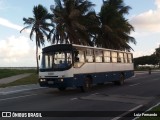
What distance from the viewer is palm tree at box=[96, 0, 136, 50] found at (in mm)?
51000

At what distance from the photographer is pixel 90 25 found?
50.5 metres

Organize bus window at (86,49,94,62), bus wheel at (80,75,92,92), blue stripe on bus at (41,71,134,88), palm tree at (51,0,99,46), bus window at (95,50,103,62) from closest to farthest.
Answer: blue stripe on bus at (41,71,134,88), bus wheel at (80,75,92,92), bus window at (86,49,94,62), bus window at (95,50,103,62), palm tree at (51,0,99,46)

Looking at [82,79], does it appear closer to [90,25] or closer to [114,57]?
[114,57]

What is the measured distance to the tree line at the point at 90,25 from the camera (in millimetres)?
47250

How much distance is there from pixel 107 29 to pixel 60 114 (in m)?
36.4

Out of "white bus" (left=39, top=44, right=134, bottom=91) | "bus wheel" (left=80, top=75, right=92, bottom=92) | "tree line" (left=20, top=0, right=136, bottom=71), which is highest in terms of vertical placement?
"tree line" (left=20, top=0, right=136, bottom=71)

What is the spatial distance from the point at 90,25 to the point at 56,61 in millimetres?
27609

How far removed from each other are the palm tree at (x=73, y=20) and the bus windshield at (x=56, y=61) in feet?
74.1

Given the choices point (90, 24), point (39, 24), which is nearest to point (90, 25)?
point (90, 24)

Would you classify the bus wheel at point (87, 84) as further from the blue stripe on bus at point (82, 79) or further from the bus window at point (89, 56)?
the bus window at point (89, 56)

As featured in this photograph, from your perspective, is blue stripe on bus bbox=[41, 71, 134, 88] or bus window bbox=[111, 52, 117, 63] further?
bus window bbox=[111, 52, 117, 63]

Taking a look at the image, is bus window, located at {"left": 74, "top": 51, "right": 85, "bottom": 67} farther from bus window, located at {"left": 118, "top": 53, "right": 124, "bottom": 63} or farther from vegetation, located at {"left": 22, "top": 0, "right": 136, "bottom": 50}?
vegetation, located at {"left": 22, "top": 0, "right": 136, "bottom": 50}

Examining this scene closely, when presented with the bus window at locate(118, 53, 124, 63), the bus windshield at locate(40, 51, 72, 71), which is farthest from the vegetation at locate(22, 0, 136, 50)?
the bus windshield at locate(40, 51, 72, 71)

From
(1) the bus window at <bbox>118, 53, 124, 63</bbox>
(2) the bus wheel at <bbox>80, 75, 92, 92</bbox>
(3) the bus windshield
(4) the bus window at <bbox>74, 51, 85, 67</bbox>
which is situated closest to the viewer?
(3) the bus windshield
